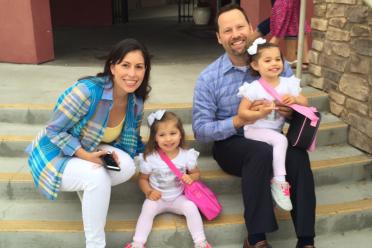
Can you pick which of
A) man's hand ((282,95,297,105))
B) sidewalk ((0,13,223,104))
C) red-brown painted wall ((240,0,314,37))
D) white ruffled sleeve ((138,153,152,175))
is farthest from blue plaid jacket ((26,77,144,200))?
red-brown painted wall ((240,0,314,37))

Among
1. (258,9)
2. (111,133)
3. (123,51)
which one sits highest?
(258,9)

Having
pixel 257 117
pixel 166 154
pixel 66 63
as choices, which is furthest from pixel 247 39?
pixel 66 63

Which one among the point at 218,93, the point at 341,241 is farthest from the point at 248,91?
the point at 341,241

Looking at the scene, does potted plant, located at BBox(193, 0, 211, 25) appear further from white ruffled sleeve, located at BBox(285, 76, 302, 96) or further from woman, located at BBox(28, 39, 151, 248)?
woman, located at BBox(28, 39, 151, 248)

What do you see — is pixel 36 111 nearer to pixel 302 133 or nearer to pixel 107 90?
pixel 107 90

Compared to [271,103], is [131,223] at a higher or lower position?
lower

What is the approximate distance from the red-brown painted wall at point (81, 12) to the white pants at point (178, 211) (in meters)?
8.61

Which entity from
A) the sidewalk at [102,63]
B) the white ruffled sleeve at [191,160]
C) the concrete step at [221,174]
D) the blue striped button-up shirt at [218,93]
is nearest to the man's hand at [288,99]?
the blue striped button-up shirt at [218,93]

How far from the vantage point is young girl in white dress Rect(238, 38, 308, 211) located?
8.30ft

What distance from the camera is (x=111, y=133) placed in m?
2.61

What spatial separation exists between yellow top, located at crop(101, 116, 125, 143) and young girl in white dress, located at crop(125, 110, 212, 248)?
19 centimetres

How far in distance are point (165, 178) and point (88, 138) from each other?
0.52 metres

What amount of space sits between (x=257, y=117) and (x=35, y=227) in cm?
147

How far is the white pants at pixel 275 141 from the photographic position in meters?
2.54
